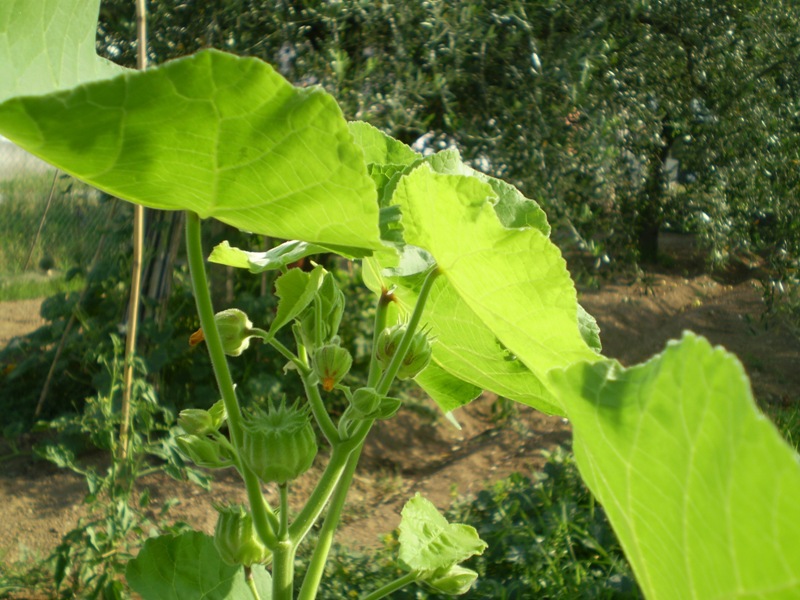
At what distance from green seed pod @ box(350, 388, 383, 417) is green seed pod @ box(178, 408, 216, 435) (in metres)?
0.11

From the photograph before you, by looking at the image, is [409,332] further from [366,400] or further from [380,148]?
[380,148]

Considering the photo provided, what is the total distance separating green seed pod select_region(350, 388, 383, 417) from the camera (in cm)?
44

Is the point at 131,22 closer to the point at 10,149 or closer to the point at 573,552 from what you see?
the point at 10,149

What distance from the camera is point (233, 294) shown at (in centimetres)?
329

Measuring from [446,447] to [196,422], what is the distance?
3.01m

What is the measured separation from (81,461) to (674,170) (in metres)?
2.85

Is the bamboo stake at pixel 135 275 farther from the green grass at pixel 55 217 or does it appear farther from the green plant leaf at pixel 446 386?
the green grass at pixel 55 217

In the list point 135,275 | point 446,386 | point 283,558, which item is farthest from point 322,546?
point 135,275

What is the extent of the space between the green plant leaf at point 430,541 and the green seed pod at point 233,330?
158 millimetres

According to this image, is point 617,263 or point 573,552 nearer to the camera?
point 573,552

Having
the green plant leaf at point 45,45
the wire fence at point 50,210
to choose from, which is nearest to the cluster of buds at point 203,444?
the green plant leaf at point 45,45

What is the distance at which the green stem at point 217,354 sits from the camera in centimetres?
41

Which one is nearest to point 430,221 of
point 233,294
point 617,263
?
point 233,294

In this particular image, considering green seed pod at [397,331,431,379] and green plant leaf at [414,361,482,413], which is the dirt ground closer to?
green plant leaf at [414,361,482,413]
